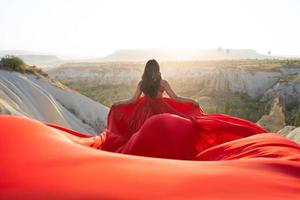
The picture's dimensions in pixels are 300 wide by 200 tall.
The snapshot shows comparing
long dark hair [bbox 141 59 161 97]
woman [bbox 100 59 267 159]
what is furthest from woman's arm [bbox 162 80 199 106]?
long dark hair [bbox 141 59 161 97]

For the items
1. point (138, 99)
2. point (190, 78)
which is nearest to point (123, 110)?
point (138, 99)

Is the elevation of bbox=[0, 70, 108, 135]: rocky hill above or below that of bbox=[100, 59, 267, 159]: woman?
below

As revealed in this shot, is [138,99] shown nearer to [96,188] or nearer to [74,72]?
[96,188]

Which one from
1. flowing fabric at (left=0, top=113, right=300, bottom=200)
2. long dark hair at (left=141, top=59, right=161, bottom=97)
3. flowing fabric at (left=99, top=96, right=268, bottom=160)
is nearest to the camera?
flowing fabric at (left=0, top=113, right=300, bottom=200)

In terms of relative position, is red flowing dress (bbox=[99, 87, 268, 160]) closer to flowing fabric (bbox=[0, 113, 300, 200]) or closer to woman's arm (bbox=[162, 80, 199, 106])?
woman's arm (bbox=[162, 80, 199, 106])

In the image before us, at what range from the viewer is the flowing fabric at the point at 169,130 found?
467 centimetres

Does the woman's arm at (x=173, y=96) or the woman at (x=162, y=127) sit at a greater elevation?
the woman's arm at (x=173, y=96)

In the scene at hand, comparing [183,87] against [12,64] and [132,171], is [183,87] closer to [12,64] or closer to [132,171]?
[12,64]

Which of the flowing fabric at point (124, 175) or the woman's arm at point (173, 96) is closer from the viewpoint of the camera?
the flowing fabric at point (124, 175)

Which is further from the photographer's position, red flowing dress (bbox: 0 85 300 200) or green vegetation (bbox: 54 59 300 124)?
green vegetation (bbox: 54 59 300 124)

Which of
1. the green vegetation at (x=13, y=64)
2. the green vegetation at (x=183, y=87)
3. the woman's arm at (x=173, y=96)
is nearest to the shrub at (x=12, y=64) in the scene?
the green vegetation at (x=13, y=64)

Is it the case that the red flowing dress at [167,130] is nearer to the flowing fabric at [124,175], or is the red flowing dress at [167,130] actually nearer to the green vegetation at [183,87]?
the flowing fabric at [124,175]

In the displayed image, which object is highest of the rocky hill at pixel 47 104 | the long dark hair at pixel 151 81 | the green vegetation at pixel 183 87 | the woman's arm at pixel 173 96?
the long dark hair at pixel 151 81

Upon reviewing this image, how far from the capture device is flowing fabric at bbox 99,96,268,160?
15.3 ft
